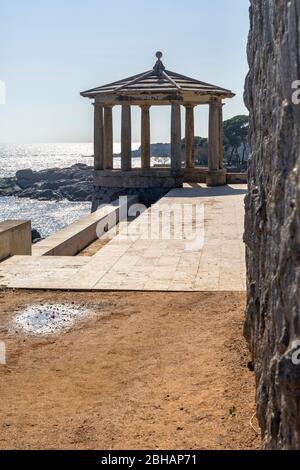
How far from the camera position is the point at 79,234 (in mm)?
15453

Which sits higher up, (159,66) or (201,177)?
(159,66)

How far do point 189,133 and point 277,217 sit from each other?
2542 cm

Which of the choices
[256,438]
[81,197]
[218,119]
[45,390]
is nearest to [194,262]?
[45,390]

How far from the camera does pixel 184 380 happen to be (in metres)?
5.89

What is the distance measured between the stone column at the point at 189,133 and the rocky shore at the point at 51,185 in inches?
1595

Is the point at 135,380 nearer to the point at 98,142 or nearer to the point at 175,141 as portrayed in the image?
the point at 175,141

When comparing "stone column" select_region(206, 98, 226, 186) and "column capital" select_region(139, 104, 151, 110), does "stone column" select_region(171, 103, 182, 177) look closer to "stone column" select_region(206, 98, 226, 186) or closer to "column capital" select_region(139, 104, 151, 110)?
"stone column" select_region(206, 98, 226, 186)

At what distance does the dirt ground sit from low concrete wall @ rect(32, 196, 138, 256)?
4.65 metres

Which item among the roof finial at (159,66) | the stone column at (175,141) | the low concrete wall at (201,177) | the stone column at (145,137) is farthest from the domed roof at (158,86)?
the low concrete wall at (201,177)

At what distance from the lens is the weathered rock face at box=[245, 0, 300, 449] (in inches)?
123

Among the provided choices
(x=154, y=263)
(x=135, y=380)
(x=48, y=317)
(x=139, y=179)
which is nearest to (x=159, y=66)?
(x=139, y=179)

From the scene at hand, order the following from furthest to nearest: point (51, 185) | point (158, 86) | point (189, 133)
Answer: point (51, 185) < point (189, 133) < point (158, 86)

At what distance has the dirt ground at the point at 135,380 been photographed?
15.9ft

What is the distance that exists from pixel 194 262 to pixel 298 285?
7.99 m
